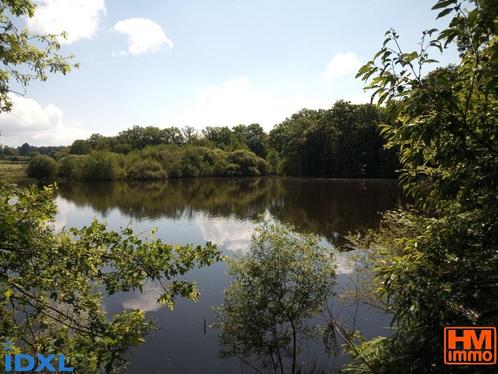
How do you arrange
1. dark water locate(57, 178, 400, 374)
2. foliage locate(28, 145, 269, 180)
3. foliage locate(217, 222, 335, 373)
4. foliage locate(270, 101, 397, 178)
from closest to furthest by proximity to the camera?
foliage locate(217, 222, 335, 373), dark water locate(57, 178, 400, 374), foliage locate(270, 101, 397, 178), foliage locate(28, 145, 269, 180)

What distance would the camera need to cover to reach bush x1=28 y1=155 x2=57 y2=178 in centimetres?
10162

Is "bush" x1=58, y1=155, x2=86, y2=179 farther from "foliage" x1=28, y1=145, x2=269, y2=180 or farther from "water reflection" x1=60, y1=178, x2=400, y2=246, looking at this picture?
"water reflection" x1=60, y1=178, x2=400, y2=246

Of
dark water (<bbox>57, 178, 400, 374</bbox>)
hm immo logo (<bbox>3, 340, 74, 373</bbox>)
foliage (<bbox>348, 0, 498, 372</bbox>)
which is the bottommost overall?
dark water (<bbox>57, 178, 400, 374</bbox>)

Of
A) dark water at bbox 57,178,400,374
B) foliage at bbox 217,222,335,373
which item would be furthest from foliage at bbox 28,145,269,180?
foliage at bbox 217,222,335,373

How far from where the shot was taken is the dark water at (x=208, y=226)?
48.7ft

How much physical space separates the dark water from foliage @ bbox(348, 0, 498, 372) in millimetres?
5545

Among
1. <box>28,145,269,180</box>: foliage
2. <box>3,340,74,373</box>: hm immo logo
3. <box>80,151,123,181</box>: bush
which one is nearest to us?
<box>3,340,74,373</box>: hm immo logo

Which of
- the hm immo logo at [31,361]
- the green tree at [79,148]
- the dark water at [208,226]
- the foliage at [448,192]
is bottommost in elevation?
the dark water at [208,226]

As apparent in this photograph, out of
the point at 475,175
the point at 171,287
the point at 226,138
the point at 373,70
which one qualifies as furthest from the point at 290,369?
the point at 226,138

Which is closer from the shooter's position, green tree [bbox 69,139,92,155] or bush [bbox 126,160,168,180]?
bush [bbox 126,160,168,180]

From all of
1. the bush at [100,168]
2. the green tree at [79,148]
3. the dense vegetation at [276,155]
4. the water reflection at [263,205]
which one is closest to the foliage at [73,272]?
the water reflection at [263,205]

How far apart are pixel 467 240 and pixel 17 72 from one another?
845cm

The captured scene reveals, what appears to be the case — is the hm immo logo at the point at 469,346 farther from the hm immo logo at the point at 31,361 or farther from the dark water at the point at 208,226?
the dark water at the point at 208,226

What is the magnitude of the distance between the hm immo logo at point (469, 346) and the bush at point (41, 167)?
116335 mm
